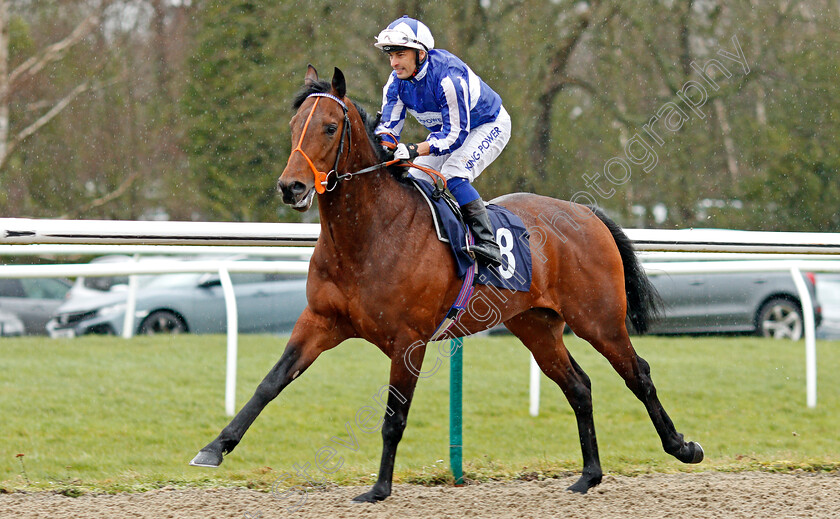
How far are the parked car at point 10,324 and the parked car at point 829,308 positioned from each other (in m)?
10.7

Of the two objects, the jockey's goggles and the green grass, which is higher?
the jockey's goggles

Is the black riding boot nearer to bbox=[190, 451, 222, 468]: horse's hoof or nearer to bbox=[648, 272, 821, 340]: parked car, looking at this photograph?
bbox=[190, 451, 222, 468]: horse's hoof

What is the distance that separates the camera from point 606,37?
13.6m

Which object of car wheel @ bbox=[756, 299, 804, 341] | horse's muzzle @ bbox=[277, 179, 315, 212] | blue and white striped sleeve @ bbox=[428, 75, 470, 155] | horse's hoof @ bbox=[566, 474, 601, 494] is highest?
blue and white striped sleeve @ bbox=[428, 75, 470, 155]

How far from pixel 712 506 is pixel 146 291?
7.75 m

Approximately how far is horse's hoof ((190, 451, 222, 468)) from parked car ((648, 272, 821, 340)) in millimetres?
7430

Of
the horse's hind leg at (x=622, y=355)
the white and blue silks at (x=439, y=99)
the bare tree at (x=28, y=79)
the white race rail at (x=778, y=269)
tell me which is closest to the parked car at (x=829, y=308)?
the white race rail at (x=778, y=269)

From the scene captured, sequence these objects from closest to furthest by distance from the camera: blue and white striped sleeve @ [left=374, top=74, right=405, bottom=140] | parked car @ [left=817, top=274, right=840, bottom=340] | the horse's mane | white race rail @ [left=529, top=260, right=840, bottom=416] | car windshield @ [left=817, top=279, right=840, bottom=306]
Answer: the horse's mane
blue and white striped sleeve @ [left=374, top=74, right=405, bottom=140]
white race rail @ [left=529, top=260, right=840, bottom=416]
parked car @ [left=817, top=274, right=840, bottom=340]
car windshield @ [left=817, top=279, right=840, bottom=306]

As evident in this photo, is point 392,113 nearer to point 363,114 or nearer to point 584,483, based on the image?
point 363,114

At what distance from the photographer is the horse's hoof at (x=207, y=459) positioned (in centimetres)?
316

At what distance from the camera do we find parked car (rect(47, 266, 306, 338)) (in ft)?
33.2

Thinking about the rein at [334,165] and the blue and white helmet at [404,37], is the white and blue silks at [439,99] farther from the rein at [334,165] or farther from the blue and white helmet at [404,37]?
the rein at [334,165]

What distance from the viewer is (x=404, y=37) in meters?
3.69

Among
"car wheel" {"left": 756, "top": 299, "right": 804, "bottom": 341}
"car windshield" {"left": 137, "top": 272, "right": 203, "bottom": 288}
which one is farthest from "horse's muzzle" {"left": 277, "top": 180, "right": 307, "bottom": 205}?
"car wheel" {"left": 756, "top": 299, "right": 804, "bottom": 341}
